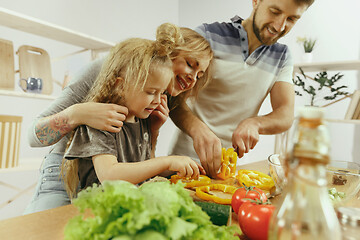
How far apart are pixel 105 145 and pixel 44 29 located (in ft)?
5.73

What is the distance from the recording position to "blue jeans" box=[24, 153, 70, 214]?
98 cm

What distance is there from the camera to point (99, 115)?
924 millimetres

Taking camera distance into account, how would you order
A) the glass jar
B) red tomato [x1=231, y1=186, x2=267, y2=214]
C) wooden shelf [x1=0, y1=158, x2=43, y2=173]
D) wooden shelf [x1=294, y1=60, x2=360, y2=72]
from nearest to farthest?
1. the glass jar
2. red tomato [x1=231, y1=186, x2=267, y2=214]
3. wooden shelf [x1=0, y1=158, x2=43, y2=173]
4. wooden shelf [x1=294, y1=60, x2=360, y2=72]

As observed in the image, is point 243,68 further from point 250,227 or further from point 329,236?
point 329,236

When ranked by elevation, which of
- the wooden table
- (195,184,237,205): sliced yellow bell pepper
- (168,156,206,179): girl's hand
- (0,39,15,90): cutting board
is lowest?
(195,184,237,205): sliced yellow bell pepper

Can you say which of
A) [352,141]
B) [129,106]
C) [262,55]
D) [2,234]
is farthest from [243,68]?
[352,141]

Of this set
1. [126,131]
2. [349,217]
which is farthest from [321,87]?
[349,217]

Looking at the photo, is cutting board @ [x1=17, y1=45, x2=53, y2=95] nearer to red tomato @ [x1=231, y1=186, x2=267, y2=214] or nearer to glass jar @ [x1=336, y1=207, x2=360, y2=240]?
red tomato @ [x1=231, y1=186, x2=267, y2=214]

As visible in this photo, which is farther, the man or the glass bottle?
the man

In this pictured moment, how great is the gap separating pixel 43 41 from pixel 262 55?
209 cm

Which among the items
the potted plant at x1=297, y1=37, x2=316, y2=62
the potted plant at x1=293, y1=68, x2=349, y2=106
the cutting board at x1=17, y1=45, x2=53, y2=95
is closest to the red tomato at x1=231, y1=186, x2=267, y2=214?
the cutting board at x1=17, y1=45, x2=53, y2=95

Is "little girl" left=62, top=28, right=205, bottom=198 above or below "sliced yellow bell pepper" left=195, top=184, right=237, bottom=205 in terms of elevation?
above

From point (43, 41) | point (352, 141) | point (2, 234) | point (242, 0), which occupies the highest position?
point (242, 0)

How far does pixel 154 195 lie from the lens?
35 centimetres
